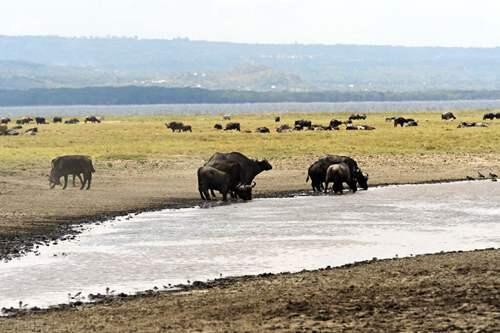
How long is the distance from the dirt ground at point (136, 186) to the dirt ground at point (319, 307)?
6562mm

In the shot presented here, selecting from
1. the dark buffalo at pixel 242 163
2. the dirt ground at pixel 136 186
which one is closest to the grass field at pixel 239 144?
the dirt ground at pixel 136 186

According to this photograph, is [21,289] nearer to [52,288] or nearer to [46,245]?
[52,288]

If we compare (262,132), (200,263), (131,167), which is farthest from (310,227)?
(262,132)

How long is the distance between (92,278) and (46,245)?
419 centimetres

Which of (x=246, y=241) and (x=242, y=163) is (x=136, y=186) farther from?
(x=246, y=241)

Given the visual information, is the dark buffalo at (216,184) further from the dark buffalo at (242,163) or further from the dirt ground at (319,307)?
the dirt ground at (319,307)


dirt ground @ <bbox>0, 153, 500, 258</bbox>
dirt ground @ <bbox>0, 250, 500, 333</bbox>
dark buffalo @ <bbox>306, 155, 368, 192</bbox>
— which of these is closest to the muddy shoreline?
dirt ground @ <bbox>0, 153, 500, 258</bbox>

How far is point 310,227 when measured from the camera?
25609 mm

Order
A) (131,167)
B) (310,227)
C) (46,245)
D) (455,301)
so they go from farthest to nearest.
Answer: (131,167) < (310,227) < (46,245) < (455,301)

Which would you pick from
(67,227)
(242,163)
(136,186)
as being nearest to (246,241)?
(67,227)

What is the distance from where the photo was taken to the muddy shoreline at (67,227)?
21237 mm

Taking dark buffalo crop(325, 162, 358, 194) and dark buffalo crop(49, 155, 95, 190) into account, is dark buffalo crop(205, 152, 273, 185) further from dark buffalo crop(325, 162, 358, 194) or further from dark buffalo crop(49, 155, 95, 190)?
dark buffalo crop(49, 155, 95, 190)

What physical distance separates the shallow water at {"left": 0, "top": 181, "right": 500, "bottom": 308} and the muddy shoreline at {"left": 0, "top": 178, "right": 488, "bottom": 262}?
44 centimetres

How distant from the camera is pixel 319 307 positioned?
13.6 metres
